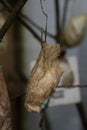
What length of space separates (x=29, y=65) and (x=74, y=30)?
0.49 ft

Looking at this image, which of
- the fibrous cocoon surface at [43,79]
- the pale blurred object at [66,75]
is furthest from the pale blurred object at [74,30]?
the fibrous cocoon surface at [43,79]

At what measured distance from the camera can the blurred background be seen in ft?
2.53

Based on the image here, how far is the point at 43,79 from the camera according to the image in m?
0.42

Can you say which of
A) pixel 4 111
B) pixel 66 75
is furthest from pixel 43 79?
pixel 66 75

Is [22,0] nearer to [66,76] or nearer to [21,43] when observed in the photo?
[66,76]

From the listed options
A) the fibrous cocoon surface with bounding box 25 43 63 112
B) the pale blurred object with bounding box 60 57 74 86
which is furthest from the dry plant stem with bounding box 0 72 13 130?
the pale blurred object with bounding box 60 57 74 86

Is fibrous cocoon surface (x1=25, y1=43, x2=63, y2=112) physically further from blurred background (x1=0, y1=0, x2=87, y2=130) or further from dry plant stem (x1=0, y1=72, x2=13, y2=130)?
blurred background (x1=0, y1=0, x2=87, y2=130)

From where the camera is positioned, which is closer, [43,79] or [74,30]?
[43,79]

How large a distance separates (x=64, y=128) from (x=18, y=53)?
0.83 feet

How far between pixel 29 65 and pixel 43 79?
0.36 meters

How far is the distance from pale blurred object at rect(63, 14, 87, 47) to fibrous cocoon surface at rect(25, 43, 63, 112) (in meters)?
0.26

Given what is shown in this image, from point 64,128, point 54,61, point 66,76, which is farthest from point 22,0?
point 64,128

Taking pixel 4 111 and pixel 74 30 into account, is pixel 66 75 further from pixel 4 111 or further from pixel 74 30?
pixel 4 111

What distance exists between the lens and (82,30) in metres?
0.70
